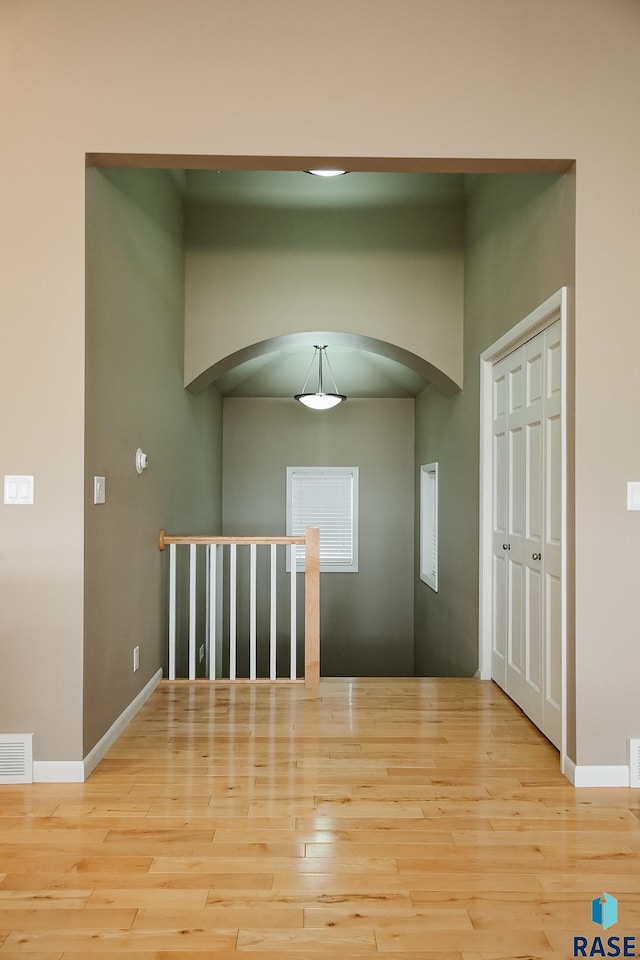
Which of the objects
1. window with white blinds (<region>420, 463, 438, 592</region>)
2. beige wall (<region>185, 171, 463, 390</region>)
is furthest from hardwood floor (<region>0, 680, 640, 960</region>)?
window with white blinds (<region>420, 463, 438, 592</region>)

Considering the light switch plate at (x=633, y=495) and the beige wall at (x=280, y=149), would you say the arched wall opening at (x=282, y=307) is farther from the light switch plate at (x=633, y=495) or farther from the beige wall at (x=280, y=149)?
the light switch plate at (x=633, y=495)

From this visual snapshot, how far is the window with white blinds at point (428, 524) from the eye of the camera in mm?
6715

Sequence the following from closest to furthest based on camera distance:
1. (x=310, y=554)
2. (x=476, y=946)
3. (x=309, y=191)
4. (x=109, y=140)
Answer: (x=476, y=946), (x=109, y=140), (x=310, y=554), (x=309, y=191)

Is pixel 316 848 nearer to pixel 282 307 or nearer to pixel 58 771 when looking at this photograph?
pixel 58 771

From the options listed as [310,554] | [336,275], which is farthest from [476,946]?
[336,275]

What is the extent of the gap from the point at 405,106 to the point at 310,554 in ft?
8.19

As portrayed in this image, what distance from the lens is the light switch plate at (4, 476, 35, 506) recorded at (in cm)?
291

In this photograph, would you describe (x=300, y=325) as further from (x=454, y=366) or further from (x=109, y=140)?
(x=109, y=140)

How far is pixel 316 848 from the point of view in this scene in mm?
2367

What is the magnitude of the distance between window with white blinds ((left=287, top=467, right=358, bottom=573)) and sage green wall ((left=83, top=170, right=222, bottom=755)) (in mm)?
2809

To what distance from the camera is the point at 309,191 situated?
4.98 meters

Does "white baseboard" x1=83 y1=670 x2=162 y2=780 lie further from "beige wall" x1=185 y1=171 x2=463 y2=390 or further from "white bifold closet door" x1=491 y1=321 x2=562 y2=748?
"beige wall" x1=185 y1=171 x2=463 y2=390

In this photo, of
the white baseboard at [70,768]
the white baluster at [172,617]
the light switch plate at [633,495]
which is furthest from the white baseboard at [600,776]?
the white baluster at [172,617]

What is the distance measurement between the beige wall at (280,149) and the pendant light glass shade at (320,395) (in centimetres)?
347
